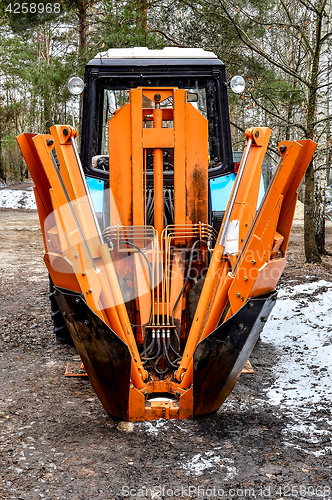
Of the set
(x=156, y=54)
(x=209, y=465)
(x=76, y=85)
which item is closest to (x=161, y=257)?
(x=209, y=465)

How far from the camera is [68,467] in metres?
2.44

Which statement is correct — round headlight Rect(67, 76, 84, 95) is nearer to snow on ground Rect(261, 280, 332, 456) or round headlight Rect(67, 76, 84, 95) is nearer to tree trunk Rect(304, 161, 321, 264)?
snow on ground Rect(261, 280, 332, 456)

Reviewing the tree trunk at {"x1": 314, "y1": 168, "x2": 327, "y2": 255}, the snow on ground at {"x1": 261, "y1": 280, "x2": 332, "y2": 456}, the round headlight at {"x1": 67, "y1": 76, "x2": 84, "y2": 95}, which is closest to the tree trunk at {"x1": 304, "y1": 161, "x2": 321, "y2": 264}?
the tree trunk at {"x1": 314, "y1": 168, "x2": 327, "y2": 255}

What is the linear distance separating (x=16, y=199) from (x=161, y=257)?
803 inches

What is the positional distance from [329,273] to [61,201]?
221 inches

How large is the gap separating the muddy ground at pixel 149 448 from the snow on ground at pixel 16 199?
1881cm

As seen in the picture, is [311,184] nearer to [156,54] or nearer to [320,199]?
[320,199]

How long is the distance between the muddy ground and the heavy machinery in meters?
0.20

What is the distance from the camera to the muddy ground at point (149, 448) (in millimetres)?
2268

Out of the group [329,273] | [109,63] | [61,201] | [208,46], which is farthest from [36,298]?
[208,46]

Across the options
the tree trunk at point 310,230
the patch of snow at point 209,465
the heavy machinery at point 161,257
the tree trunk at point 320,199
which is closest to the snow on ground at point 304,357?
the patch of snow at point 209,465

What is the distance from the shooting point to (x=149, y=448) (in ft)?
8.63

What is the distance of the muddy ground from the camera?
227 centimetres

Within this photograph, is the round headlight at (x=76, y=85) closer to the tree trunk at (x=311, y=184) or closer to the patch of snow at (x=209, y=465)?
the patch of snow at (x=209, y=465)
